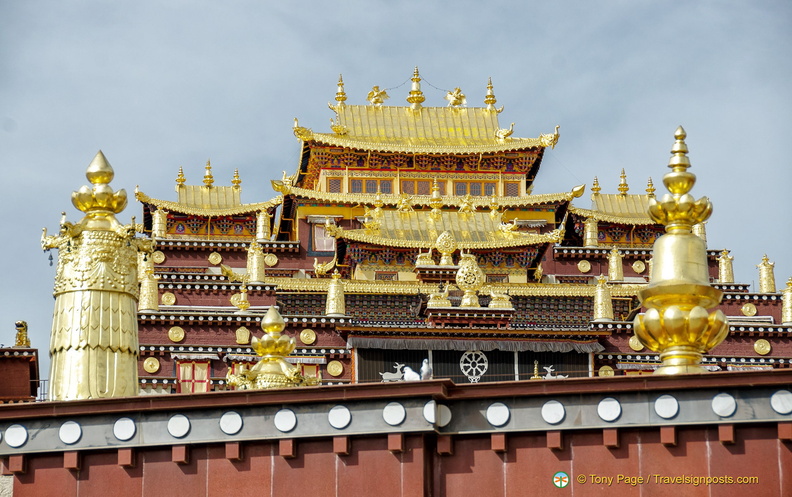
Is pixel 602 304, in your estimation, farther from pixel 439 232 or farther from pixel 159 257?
pixel 159 257

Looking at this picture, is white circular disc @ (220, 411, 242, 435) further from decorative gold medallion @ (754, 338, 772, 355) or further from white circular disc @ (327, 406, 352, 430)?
decorative gold medallion @ (754, 338, 772, 355)

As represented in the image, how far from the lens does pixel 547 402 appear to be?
18281 millimetres

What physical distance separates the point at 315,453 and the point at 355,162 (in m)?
38.2

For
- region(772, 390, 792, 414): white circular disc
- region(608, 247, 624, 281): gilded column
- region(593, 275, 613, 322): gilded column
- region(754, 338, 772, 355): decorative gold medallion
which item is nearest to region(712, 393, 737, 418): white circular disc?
region(772, 390, 792, 414): white circular disc

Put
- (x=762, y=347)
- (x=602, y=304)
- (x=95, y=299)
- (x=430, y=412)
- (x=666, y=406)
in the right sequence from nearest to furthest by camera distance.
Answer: (x=666, y=406), (x=430, y=412), (x=95, y=299), (x=762, y=347), (x=602, y=304)

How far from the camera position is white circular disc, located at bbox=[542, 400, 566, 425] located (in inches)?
717

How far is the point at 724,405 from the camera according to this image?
58.2ft

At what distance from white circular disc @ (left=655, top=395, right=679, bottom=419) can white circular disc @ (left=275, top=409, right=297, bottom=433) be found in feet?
14.6

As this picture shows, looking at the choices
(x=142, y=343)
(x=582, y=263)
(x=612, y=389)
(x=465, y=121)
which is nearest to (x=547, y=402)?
(x=612, y=389)

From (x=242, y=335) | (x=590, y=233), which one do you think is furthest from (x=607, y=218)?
(x=242, y=335)

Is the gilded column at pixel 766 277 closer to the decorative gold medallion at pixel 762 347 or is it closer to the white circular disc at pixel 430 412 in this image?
the decorative gold medallion at pixel 762 347

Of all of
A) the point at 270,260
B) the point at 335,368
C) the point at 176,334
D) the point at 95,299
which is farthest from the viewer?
the point at 270,260

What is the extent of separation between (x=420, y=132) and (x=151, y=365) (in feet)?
64.8

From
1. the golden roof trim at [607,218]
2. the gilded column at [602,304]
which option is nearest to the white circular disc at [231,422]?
the gilded column at [602,304]
